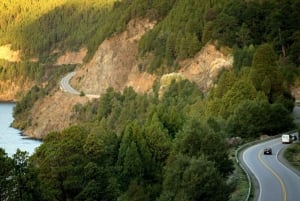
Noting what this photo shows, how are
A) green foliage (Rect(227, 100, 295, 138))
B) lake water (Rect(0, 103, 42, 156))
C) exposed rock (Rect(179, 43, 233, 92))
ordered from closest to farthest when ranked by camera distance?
green foliage (Rect(227, 100, 295, 138)) < exposed rock (Rect(179, 43, 233, 92)) < lake water (Rect(0, 103, 42, 156))

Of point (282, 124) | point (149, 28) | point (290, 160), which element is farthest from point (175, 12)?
point (290, 160)

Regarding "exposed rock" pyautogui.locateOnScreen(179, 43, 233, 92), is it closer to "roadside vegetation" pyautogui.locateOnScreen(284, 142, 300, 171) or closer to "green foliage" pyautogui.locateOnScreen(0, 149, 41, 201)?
"roadside vegetation" pyautogui.locateOnScreen(284, 142, 300, 171)

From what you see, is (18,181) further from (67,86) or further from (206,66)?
(67,86)

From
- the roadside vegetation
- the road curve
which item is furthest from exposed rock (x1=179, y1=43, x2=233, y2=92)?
the roadside vegetation

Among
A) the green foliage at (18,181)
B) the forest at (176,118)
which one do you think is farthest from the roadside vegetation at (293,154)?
the green foliage at (18,181)

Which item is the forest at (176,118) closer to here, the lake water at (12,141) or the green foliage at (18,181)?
the green foliage at (18,181)

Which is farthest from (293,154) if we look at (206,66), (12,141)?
(12,141)
